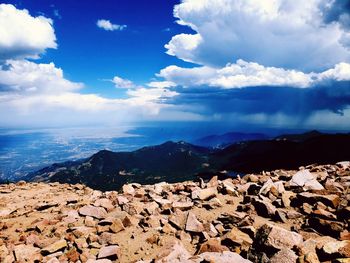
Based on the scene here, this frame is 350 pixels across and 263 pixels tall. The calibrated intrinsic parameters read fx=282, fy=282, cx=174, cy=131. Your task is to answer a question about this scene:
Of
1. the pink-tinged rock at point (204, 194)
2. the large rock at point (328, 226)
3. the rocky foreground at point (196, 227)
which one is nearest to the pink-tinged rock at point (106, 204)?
the rocky foreground at point (196, 227)

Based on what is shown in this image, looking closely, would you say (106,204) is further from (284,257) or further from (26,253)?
(284,257)

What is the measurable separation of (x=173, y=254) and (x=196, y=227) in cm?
276

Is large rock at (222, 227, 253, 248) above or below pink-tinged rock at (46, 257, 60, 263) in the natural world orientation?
above

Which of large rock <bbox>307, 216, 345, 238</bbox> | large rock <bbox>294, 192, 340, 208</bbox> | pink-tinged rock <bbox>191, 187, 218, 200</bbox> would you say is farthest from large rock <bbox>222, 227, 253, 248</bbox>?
pink-tinged rock <bbox>191, 187, 218, 200</bbox>

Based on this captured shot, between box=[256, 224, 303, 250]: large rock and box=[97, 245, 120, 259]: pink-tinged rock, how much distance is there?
227 inches

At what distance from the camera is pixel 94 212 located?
16469 mm

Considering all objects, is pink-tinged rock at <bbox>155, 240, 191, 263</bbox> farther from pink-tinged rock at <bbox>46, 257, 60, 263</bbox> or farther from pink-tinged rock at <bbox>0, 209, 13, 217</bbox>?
pink-tinged rock at <bbox>0, 209, 13, 217</bbox>

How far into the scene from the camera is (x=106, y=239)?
13.0 metres

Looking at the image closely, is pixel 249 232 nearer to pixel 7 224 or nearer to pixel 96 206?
pixel 96 206

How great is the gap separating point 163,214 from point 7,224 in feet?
29.3

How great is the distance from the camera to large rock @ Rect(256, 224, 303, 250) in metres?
10.3

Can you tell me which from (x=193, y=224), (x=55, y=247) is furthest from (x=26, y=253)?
(x=193, y=224)

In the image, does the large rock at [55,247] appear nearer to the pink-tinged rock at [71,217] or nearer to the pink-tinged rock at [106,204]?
the pink-tinged rock at [71,217]

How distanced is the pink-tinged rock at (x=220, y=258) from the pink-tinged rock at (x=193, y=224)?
263cm
